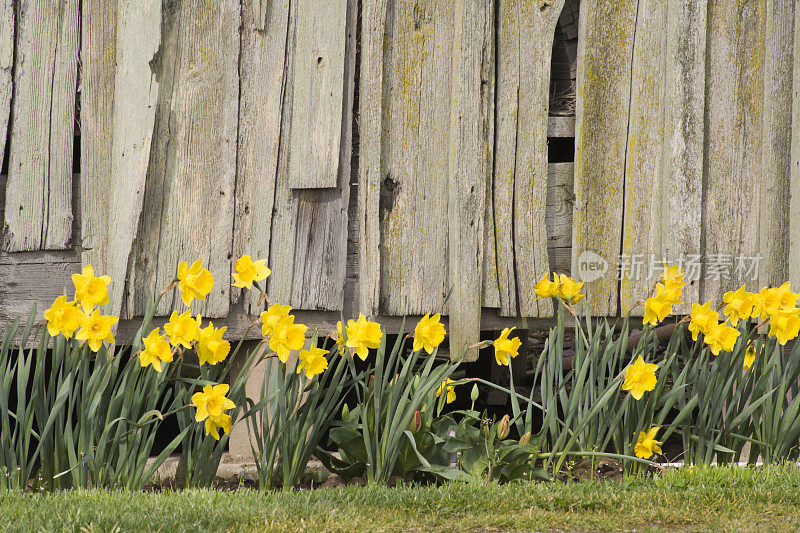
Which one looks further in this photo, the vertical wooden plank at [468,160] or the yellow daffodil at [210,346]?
the vertical wooden plank at [468,160]

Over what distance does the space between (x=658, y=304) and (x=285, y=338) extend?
1485mm

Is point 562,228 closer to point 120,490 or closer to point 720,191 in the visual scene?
point 720,191

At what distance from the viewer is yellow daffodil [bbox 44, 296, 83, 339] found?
247cm

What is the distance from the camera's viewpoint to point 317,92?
333cm

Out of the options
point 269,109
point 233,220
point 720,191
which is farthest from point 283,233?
point 720,191

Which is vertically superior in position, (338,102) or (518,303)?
(338,102)

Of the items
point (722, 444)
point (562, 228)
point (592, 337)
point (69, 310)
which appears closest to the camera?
point (69, 310)

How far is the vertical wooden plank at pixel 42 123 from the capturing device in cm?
311

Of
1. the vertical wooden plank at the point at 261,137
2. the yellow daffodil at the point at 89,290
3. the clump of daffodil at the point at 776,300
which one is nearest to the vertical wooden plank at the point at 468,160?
the vertical wooden plank at the point at 261,137

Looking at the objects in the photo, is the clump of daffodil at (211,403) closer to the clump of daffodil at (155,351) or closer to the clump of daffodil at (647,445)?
the clump of daffodil at (155,351)

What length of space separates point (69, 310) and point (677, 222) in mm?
2783

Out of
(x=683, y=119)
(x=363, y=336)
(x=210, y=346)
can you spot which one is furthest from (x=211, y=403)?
(x=683, y=119)

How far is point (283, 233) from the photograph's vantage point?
3342mm

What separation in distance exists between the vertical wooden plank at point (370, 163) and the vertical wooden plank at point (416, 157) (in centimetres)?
5
